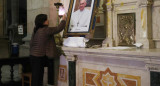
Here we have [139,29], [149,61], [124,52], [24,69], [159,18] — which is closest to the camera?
[149,61]

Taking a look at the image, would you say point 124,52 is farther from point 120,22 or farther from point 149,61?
point 120,22

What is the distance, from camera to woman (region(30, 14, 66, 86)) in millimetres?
3637

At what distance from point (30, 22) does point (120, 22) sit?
222cm

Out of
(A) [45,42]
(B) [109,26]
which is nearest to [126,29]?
(B) [109,26]

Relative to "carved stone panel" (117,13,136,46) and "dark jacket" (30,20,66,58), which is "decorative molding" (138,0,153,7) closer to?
"carved stone panel" (117,13,136,46)

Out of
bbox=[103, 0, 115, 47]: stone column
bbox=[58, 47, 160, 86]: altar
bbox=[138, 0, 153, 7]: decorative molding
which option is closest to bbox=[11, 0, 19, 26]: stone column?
bbox=[58, 47, 160, 86]: altar

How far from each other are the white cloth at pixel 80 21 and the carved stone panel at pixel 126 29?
524 millimetres

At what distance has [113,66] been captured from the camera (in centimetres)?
322

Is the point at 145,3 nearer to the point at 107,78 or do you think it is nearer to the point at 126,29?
the point at 126,29

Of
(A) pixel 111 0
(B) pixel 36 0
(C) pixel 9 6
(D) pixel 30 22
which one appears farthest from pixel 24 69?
(C) pixel 9 6

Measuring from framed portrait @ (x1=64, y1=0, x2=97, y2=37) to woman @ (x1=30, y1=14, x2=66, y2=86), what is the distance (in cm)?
18

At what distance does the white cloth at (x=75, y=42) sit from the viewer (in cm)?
352

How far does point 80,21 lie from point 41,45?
76cm

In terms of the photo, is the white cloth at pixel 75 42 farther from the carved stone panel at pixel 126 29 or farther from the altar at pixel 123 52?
the carved stone panel at pixel 126 29
